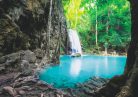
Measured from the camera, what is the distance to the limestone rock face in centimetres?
1437

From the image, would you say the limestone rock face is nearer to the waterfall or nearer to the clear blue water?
the clear blue water

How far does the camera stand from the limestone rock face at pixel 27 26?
1437 centimetres

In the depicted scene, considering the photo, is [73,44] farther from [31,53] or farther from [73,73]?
[73,73]

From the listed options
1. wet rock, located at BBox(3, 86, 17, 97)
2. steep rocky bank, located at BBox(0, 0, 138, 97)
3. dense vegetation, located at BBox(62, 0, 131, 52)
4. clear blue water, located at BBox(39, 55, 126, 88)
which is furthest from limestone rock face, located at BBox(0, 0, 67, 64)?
dense vegetation, located at BBox(62, 0, 131, 52)

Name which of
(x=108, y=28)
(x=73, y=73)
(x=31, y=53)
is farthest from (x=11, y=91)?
(x=108, y=28)

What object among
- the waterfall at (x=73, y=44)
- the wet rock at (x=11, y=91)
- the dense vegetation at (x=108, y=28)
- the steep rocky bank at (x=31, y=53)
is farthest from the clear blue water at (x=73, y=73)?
the dense vegetation at (x=108, y=28)

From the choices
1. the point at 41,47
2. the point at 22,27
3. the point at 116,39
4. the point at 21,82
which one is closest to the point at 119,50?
the point at 116,39

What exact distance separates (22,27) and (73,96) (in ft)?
35.6

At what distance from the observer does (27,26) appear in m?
17.9

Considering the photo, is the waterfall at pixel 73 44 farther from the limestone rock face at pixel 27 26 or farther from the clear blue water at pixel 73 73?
the clear blue water at pixel 73 73

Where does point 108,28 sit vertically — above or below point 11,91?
above

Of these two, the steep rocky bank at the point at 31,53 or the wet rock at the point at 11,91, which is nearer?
the steep rocky bank at the point at 31,53

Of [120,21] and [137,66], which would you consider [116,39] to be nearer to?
[120,21]

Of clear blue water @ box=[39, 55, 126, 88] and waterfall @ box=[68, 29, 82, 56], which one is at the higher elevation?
waterfall @ box=[68, 29, 82, 56]
